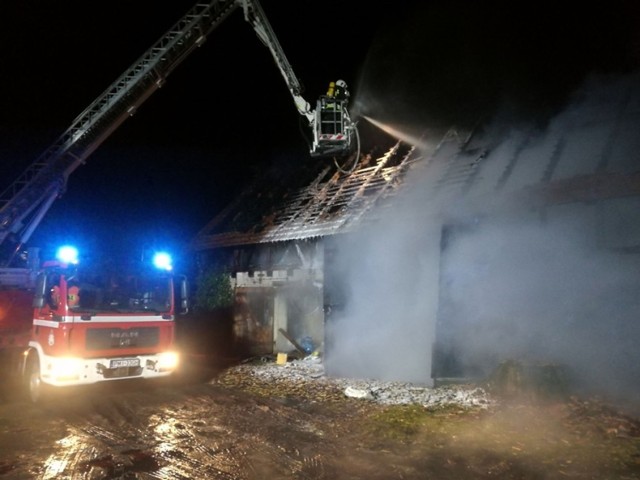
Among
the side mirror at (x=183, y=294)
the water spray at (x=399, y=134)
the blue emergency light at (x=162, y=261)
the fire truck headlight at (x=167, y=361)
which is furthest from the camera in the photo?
the water spray at (x=399, y=134)

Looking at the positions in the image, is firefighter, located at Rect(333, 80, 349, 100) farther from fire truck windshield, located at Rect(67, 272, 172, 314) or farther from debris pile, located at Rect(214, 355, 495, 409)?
debris pile, located at Rect(214, 355, 495, 409)

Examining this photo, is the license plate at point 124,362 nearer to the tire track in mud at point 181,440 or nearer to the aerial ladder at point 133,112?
the tire track in mud at point 181,440

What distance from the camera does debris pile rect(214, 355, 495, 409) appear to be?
764 centimetres

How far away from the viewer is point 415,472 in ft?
15.4

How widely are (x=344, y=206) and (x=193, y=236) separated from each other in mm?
8231

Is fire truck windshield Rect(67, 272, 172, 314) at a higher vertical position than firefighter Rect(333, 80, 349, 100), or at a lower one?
lower

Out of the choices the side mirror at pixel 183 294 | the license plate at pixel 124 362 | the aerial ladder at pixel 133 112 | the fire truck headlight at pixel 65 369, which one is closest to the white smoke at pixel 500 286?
the aerial ladder at pixel 133 112

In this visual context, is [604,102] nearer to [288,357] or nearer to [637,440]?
[637,440]

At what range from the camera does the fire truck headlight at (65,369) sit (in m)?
7.16

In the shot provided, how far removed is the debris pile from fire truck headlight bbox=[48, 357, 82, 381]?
3.34 m

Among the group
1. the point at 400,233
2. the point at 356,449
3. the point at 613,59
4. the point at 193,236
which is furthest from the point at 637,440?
the point at 193,236

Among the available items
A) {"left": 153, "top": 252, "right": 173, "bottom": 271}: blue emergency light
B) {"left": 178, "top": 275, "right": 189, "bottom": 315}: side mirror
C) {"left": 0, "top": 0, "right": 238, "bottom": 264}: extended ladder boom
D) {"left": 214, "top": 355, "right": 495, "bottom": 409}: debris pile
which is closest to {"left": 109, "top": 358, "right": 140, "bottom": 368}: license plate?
{"left": 178, "top": 275, "right": 189, "bottom": 315}: side mirror

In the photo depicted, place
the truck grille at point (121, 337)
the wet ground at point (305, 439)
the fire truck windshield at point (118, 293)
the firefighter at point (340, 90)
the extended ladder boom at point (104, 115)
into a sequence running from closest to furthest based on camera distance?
1. the wet ground at point (305, 439)
2. the truck grille at point (121, 337)
3. the fire truck windshield at point (118, 293)
4. the firefighter at point (340, 90)
5. the extended ladder boom at point (104, 115)

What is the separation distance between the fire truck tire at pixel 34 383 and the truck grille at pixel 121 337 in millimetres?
1283
